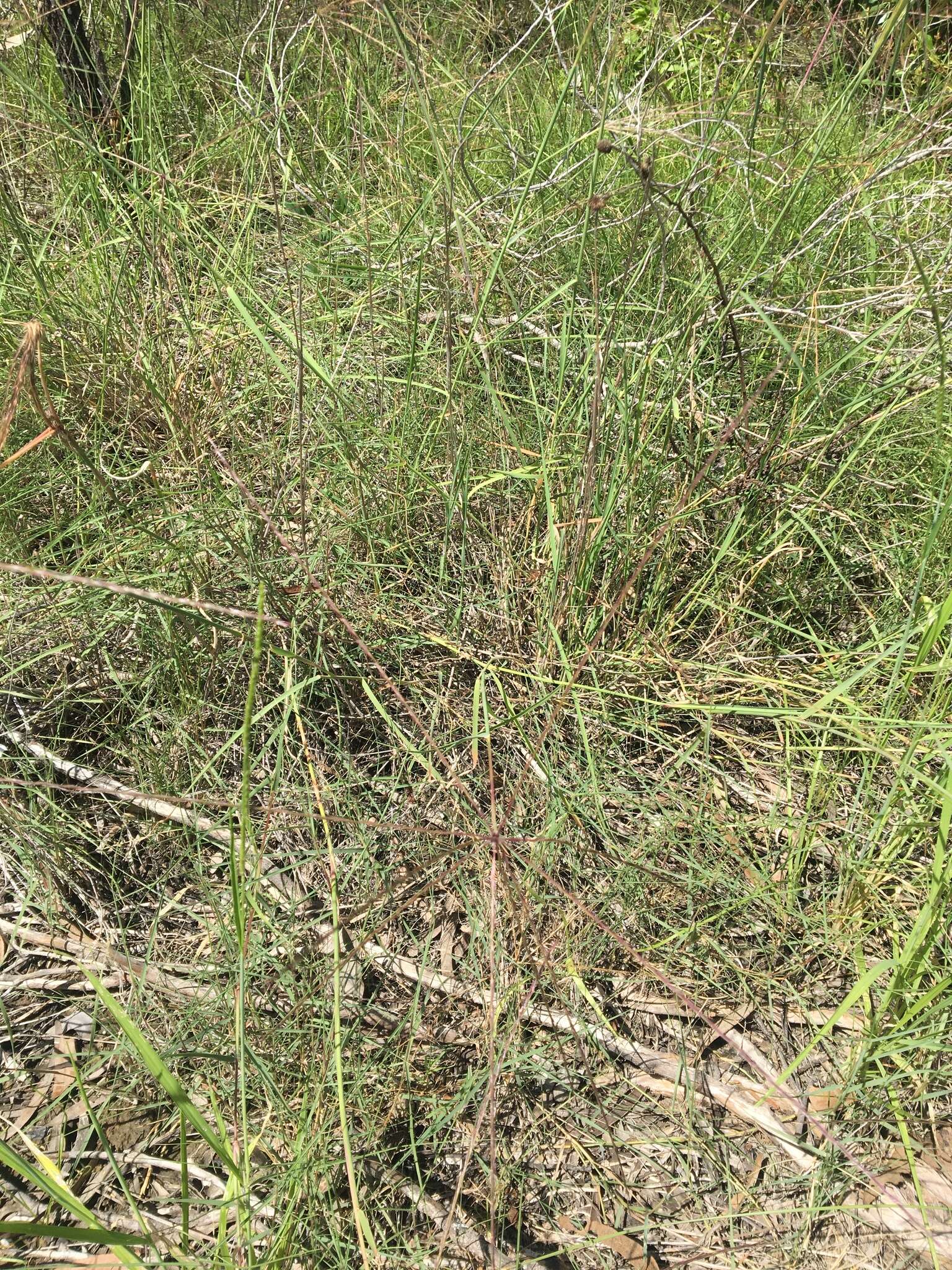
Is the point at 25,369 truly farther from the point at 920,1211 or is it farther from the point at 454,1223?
the point at 920,1211

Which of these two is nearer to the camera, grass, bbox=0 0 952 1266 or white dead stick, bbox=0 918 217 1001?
grass, bbox=0 0 952 1266

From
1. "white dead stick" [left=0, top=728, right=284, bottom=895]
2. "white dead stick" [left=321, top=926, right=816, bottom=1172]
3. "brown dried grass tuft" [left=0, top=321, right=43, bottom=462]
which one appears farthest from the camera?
"white dead stick" [left=0, top=728, right=284, bottom=895]

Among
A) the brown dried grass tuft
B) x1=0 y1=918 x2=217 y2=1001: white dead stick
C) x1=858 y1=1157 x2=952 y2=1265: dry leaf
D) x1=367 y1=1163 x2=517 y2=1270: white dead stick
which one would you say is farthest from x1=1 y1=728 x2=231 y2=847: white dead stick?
x1=858 y1=1157 x2=952 y2=1265: dry leaf

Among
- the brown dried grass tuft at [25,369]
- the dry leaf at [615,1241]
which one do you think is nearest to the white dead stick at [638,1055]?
the dry leaf at [615,1241]

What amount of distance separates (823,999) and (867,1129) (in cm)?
17

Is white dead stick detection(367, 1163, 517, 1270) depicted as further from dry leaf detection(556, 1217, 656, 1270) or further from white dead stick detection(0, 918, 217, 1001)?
white dead stick detection(0, 918, 217, 1001)

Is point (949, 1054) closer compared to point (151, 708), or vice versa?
point (949, 1054)

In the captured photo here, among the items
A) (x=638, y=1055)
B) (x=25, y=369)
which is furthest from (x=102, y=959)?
(x=25, y=369)

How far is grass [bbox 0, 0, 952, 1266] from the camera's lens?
1131mm

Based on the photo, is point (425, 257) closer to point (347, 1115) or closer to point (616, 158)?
point (616, 158)

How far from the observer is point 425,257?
1.80 metres

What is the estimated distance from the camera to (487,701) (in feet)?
4.82

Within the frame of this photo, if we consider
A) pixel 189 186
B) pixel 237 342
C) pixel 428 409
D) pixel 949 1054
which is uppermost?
pixel 189 186

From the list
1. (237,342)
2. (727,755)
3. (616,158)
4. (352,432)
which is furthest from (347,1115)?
(616,158)
